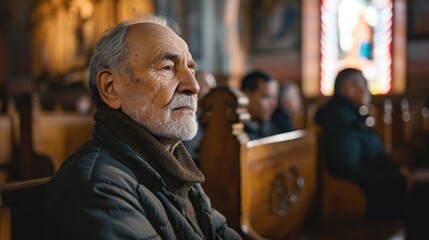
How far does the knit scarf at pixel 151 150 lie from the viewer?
1216 millimetres

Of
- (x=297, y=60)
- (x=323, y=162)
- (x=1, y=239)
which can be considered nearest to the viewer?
(x=1, y=239)

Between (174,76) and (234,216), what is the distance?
0.95 metres

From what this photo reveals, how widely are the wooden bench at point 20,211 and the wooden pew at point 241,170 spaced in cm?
101

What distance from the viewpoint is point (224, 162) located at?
2090 millimetres

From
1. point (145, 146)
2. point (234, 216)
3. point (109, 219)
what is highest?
point (145, 146)

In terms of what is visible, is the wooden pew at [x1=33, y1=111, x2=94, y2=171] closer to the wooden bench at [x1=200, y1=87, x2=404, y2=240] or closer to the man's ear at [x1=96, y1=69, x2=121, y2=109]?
the wooden bench at [x1=200, y1=87, x2=404, y2=240]

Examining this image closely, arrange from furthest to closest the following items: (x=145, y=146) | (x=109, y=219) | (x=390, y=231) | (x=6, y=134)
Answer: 1. (x=6, y=134)
2. (x=390, y=231)
3. (x=145, y=146)
4. (x=109, y=219)

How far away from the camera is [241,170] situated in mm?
2061

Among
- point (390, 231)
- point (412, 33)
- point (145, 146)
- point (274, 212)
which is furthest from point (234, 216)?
point (412, 33)

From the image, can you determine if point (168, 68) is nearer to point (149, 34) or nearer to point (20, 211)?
point (149, 34)

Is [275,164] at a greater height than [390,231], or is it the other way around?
[275,164]

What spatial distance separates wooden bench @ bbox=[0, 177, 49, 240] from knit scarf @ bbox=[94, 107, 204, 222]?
255 mm

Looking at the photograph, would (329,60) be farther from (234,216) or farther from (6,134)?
(234,216)

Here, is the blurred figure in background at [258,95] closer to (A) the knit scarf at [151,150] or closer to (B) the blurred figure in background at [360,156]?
(B) the blurred figure in background at [360,156]
